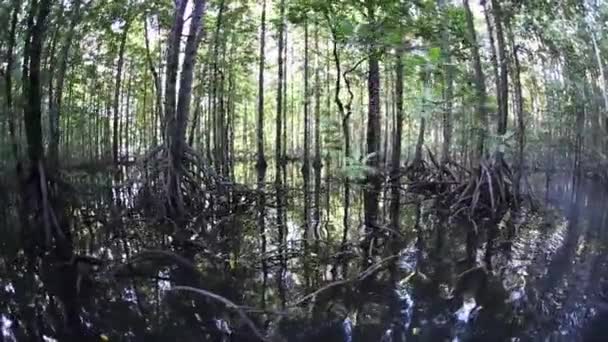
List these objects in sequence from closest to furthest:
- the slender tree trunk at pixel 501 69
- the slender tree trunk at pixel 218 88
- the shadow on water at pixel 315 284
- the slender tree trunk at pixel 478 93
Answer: the shadow on water at pixel 315 284, the slender tree trunk at pixel 478 93, the slender tree trunk at pixel 501 69, the slender tree trunk at pixel 218 88

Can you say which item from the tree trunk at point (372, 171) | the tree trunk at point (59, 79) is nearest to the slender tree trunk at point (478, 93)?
the tree trunk at point (372, 171)

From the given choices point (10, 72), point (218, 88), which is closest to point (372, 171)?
point (10, 72)

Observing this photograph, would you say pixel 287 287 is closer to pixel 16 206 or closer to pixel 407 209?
pixel 407 209

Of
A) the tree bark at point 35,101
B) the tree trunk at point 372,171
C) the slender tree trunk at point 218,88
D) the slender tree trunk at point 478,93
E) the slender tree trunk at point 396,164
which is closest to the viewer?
the tree bark at point 35,101

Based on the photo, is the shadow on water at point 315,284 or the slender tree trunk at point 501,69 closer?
the shadow on water at point 315,284

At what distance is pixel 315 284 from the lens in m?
4.39

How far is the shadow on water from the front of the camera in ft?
11.8

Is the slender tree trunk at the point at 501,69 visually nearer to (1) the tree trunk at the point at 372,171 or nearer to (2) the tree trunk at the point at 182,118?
(1) the tree trunk at the point at 372,171

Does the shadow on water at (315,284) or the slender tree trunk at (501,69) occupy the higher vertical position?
the slender tree trunk at (501,69)

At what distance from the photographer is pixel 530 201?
8.91m

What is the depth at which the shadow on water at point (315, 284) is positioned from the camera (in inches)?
142

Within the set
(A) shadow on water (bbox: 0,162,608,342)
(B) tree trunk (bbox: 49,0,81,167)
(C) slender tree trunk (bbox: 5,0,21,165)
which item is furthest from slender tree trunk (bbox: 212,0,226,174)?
(A) shadow on water (bbox: 0,162,608,342)

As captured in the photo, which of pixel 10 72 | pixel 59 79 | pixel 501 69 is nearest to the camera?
pixel 10 72

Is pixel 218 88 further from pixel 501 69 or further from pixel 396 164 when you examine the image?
pixel 501 69
